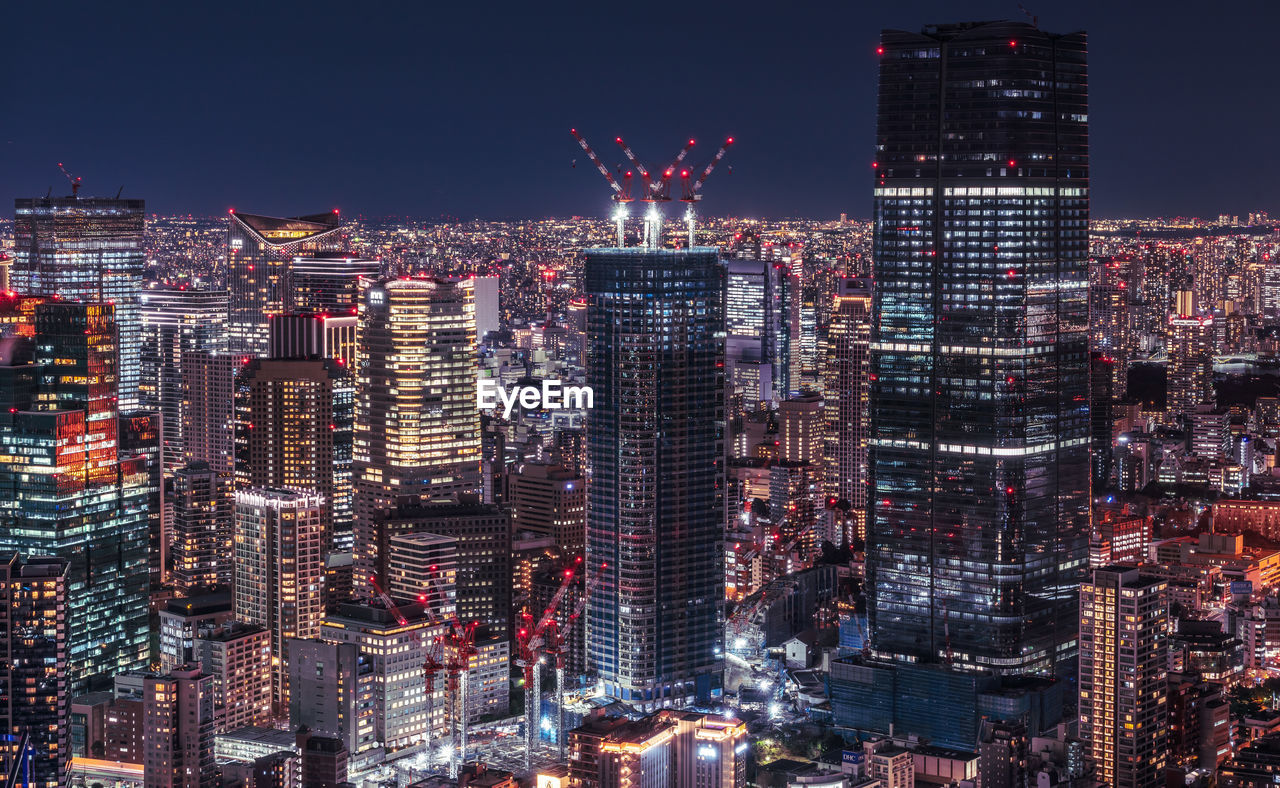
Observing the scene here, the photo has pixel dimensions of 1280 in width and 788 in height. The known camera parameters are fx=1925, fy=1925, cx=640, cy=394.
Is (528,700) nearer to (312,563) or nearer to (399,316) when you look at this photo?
(312,563)

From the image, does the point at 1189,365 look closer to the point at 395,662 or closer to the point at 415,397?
the point at 415,397

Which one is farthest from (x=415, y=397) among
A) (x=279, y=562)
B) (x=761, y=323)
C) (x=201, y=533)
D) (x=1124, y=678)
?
(x=761, y=323)

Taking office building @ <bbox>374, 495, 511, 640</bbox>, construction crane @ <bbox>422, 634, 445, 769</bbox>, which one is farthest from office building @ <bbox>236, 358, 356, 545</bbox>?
construction crane @ <bbox>422, 634, 445, 769</bbox>

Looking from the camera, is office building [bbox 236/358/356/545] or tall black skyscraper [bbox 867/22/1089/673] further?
office building [bbox 236/358/356/545]

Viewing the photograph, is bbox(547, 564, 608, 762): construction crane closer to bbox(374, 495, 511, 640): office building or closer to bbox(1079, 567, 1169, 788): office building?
bbox(374, 495, 511, 640): office building

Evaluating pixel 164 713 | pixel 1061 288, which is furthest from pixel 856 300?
pixel 164 713

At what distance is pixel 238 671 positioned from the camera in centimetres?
3525

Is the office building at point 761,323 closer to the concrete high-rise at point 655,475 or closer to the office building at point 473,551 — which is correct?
the office building at point 473,551

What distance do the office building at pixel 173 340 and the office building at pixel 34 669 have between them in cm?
2406

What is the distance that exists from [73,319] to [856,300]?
91.1ft

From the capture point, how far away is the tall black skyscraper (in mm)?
35531

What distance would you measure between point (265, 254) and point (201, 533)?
22772 millimetres

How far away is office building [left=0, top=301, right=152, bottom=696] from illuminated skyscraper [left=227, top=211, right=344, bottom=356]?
24.2 metres

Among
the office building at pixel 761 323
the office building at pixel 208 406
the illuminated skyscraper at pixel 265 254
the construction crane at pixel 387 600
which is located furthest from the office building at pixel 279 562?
the office building at pixel 761 323
